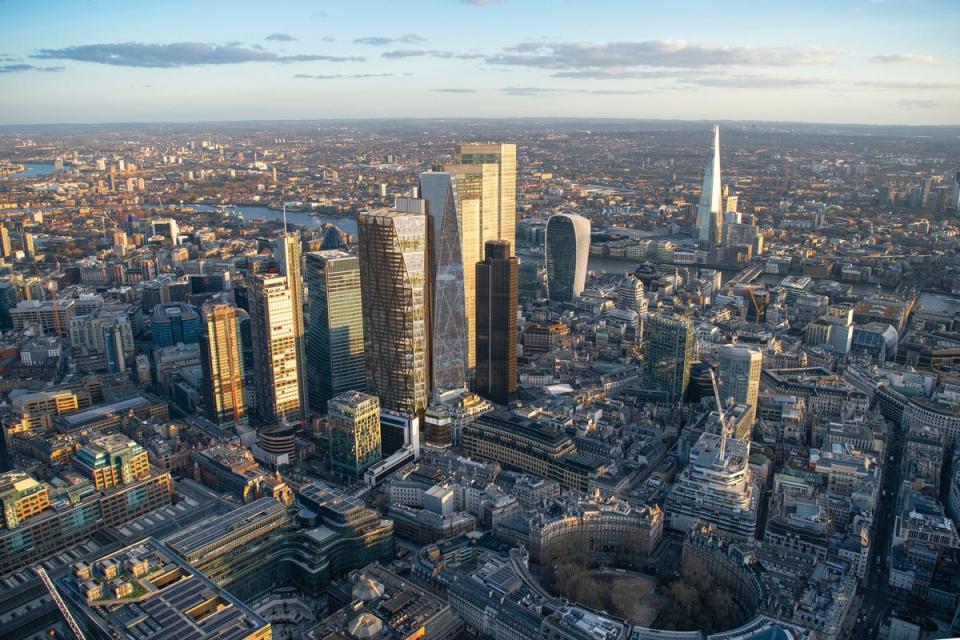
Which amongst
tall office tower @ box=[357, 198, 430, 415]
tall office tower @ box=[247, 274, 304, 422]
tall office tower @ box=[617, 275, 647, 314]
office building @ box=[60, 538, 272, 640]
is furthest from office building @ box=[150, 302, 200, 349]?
office building @ box=[60, 538, 272, 640]

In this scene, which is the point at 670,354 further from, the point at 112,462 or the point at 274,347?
the point at 112,462

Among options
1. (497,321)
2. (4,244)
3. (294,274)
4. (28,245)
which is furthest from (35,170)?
(497,321)

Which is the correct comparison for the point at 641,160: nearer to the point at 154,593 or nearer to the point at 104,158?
the point at 104,158

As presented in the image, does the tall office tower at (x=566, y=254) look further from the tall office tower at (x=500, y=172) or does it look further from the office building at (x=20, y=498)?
the office building at (x=20, y=498)

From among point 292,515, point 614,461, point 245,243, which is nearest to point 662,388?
point 614,461

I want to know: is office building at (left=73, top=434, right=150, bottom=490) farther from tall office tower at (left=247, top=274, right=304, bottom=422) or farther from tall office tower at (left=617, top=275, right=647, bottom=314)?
tall office tower at (left=617, top=275, right=647, bottom=314)
